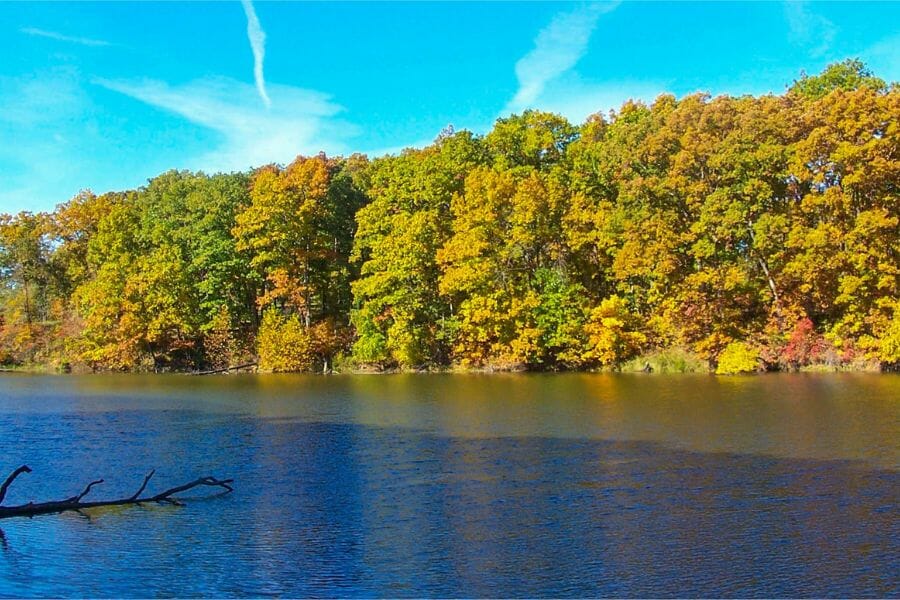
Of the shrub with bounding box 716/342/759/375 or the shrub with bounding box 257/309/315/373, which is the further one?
the shrub with bounding box 257/309/315/373

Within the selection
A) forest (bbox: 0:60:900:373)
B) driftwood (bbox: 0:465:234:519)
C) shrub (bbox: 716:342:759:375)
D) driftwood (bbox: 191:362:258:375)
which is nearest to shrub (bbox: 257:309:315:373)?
forest (bbox: 0:60:900:373)

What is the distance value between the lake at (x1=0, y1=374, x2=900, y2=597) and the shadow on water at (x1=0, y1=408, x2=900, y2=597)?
2.0 inches

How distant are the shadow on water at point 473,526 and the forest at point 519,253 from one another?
1141 inches

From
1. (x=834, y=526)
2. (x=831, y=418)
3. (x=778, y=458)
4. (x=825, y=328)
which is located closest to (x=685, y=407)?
(x=831, y=418)

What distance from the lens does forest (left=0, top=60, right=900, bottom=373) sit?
1694 inches

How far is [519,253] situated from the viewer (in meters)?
52.6

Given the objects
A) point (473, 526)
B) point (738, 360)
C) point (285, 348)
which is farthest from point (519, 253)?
point (473, 526)

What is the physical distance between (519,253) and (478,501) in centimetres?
3965

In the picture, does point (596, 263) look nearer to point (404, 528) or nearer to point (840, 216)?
point (840, 216)

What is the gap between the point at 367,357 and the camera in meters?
53.5

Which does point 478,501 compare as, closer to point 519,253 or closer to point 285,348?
point 519,253

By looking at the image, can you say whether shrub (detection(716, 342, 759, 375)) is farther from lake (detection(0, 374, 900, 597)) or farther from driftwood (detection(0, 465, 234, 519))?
driftwood (detection(0, 465, 234, 519))

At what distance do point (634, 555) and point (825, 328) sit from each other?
38418 mm

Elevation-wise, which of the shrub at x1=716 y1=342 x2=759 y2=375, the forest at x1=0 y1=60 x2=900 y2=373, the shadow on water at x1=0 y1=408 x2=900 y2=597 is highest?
the forest at x1=0 y1=60 x2=900 y2=373
